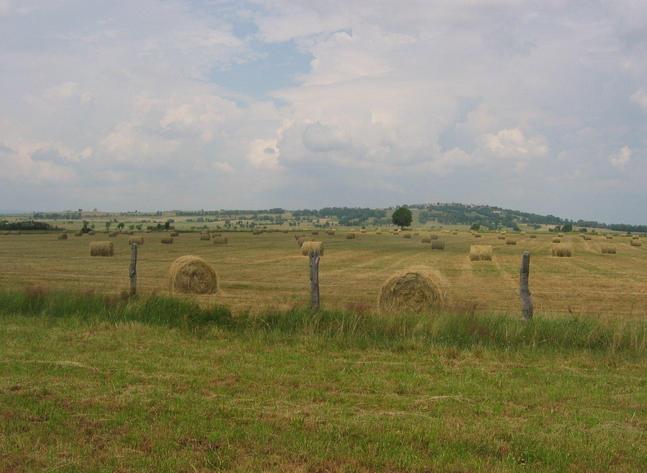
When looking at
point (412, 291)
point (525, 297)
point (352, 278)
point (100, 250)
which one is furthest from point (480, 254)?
point (525, 297)

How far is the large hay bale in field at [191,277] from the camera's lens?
23.3m

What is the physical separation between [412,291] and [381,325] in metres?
5.91

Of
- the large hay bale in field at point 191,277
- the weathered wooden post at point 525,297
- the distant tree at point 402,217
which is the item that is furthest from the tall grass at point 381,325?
the distant tree at point 402,217

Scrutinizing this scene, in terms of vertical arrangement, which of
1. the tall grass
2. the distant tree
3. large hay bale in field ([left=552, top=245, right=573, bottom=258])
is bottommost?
the tall grass

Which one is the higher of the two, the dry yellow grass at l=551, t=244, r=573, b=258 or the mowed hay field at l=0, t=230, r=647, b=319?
the dry yellow grass at l=551, t=244, r=573, b=258

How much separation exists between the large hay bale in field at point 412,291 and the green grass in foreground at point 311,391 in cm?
531

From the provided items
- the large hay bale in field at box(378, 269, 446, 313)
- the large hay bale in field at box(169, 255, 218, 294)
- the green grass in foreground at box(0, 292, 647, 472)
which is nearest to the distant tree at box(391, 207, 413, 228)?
the large hay bale in field at box(169, 255, 218, 294)

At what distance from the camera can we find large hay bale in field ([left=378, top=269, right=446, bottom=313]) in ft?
58.3

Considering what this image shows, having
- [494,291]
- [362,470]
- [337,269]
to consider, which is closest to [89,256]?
[337,269]

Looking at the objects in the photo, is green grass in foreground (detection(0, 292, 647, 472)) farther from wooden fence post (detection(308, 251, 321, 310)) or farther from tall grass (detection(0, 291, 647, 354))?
wooden fence post (detection(308, 251, 321, 310))

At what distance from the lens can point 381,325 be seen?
12.1 meters

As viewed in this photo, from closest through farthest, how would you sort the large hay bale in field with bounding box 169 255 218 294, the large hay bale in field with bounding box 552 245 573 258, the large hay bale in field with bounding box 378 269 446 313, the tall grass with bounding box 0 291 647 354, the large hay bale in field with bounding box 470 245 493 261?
1. the tall grass with bounding box 0 291 647 354
2. the large hay bale in field with bounding box 378 269 446 313
3. the large hay bale in field with bounding box 169 255 218 294
4. the large hay bale in field with bounding box 470 245 493 261
5. the large hay bale in field with bounding box 552 245 573 258

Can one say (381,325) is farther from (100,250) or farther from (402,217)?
(402,217)

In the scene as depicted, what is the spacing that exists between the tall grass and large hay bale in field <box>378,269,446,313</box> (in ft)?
17.1
